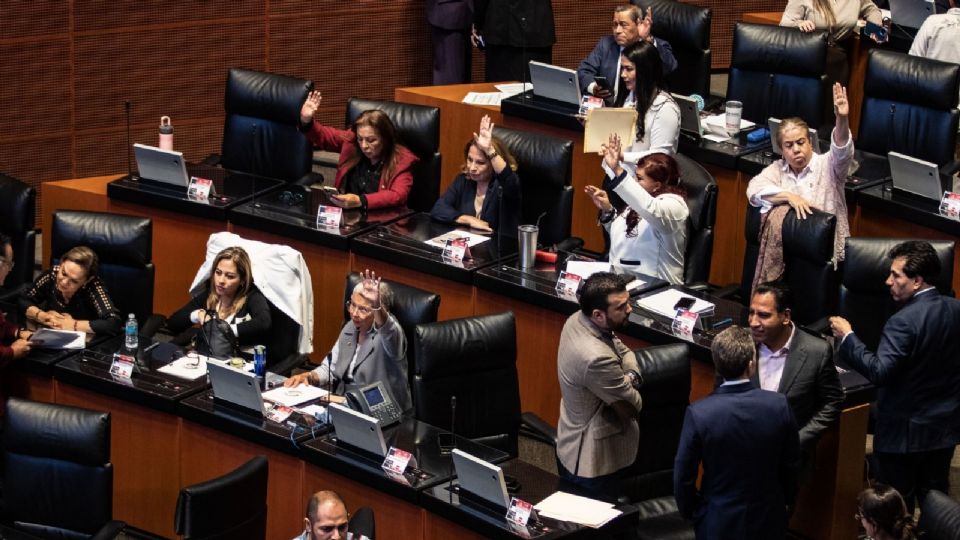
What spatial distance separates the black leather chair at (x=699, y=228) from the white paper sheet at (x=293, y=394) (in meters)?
1.83

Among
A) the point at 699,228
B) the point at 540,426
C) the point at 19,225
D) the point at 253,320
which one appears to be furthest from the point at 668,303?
the point at 19,225

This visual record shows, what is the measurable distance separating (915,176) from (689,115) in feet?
4.15

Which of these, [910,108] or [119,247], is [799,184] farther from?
[119,247]

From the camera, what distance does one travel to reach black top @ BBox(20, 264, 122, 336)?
7.49m

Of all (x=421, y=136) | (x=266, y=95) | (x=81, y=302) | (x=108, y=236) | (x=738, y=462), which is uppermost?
(x=266, y=95)

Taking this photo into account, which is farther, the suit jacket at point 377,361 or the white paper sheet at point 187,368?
the white paper sheet at point 187,368

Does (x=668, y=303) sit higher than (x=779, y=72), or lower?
lower

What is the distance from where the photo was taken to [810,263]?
7.33 metres

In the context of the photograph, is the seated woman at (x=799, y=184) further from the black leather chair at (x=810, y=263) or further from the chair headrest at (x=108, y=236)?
the chair headrest at (x=108, y=236)

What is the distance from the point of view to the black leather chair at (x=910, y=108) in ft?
28.4

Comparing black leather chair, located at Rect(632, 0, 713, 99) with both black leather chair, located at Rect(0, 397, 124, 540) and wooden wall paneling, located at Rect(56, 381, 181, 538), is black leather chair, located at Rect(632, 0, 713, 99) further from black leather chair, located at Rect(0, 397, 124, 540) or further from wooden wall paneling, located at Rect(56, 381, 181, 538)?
black leather chair, located at Rect(0, 397, 124, 540)

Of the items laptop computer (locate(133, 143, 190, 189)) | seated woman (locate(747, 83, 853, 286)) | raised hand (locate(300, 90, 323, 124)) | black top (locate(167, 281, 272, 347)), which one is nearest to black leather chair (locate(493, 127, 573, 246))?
seated woman (locate(747, 83, 853, 286))

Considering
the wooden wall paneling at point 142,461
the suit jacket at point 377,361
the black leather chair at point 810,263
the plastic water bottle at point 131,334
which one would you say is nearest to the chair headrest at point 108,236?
the plastic water bottle at point 131,334

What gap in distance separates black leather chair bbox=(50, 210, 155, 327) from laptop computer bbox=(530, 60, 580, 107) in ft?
7.84
